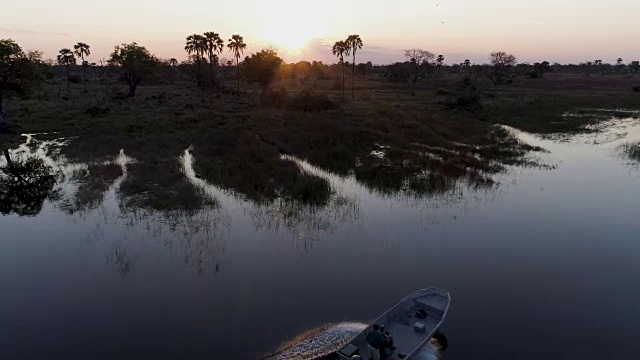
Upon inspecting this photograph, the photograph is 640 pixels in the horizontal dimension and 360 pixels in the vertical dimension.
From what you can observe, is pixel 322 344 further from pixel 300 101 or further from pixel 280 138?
pixel 300 101

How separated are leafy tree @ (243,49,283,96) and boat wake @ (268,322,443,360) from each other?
70.9m

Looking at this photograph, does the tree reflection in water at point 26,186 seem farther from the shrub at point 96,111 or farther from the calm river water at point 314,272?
the shrub at point 96,111

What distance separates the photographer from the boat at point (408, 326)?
15873 millimetres

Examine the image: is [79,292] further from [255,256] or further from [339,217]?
[339,217]

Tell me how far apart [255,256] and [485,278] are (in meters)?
12.5

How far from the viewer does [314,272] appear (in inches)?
914

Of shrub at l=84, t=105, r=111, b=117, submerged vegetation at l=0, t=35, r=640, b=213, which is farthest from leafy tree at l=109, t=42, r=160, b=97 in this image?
shrub at l=84, t=105, r=111, b=117

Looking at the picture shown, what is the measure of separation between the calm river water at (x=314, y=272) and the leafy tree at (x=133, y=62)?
200 ft

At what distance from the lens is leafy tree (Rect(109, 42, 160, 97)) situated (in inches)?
3504

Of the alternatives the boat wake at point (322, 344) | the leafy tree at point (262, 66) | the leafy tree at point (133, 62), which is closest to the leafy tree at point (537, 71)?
the leafy tree at point (262, 66)

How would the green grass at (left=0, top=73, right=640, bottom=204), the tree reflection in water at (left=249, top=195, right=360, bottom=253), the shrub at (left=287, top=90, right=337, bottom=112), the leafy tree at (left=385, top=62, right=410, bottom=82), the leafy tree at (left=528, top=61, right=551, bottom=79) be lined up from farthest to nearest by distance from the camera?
the leafy tree at (left=528, top=61, right=551, bottom=79) < the leafy tree at (left=385, top=62, right=410, bottom=82) < the shrub at (left=287, top=90, right=337, bottom=112) < the green grass at (left=0, top=73, right=640, bottom=204) < the tree reflection in water at (left=249, top=195, right=360, bottom=253)

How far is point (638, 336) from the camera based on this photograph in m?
18.4

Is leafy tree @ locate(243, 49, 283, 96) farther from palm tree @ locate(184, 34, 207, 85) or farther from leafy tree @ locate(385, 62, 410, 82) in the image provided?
leafy tree @ locate(385, 62, 410, 82)

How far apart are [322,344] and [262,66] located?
73719 millimetres
